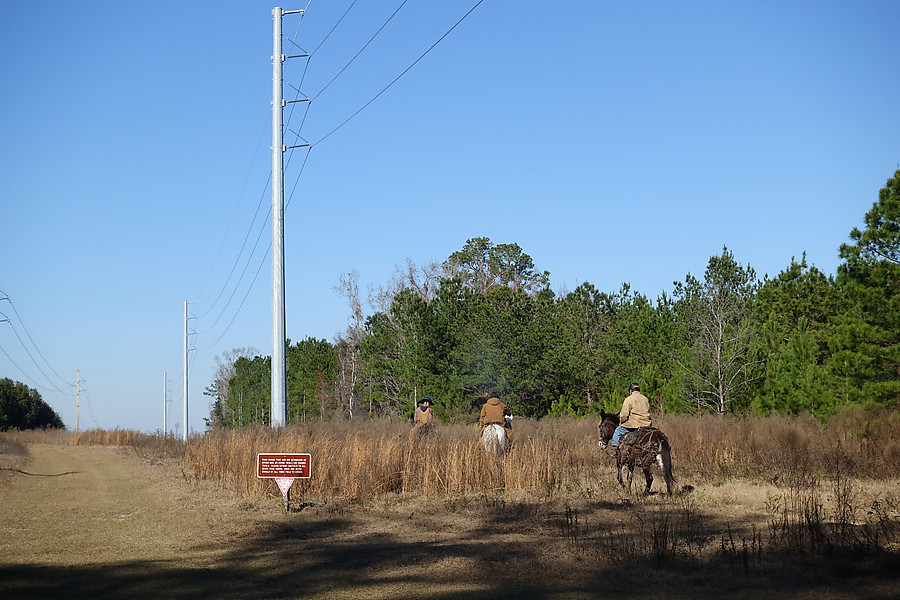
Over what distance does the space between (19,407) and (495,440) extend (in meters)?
88.8

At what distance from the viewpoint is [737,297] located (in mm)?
40781

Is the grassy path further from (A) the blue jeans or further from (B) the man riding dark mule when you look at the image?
(A) the blue jeans

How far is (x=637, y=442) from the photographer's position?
16.2 meters

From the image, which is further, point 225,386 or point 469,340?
point 225,386

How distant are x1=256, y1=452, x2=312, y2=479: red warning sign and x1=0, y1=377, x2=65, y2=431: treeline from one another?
77741 mm

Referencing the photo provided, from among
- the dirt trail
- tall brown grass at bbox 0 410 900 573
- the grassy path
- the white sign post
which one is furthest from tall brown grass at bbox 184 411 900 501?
the grassy path

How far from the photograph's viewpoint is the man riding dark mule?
15828 mm

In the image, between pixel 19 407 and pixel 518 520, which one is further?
pixel 19 407

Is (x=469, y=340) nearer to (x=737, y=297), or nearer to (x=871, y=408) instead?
(x=737, y=297)

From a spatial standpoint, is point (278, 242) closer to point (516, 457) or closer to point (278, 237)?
point (278, 237)

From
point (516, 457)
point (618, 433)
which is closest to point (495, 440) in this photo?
point (516, 457)

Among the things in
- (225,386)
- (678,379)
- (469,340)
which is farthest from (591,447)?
(225,386)

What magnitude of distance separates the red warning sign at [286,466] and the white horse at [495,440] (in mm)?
4749

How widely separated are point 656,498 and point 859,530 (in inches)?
197
